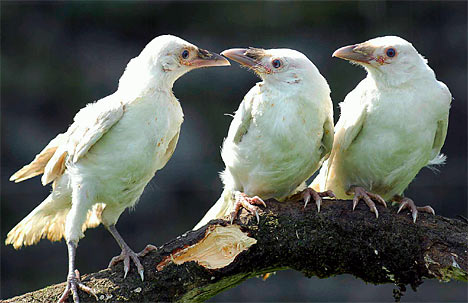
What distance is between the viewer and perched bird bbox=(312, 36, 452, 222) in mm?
3754

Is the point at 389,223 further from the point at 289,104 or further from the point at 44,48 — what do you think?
the point at 44,48

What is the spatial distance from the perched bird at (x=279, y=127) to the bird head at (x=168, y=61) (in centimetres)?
18

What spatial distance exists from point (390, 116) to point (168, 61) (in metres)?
1.30

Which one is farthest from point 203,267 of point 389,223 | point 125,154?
point 389,223

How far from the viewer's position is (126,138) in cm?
361

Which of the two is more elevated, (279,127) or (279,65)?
(279,65)

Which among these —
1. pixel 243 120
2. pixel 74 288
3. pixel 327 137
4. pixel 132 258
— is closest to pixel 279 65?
pixel 243 120

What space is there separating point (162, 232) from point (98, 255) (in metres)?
0.76

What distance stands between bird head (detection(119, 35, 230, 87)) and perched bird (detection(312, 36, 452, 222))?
2.54 ft

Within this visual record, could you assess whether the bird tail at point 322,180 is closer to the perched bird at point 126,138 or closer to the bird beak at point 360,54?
the bird beak at point 360,54

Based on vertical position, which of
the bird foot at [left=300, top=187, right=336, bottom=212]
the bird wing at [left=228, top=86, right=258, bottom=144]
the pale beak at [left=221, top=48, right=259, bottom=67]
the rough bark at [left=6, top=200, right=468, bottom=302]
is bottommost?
the rough bark at [left=6, top=200, right=468, bottom=302]

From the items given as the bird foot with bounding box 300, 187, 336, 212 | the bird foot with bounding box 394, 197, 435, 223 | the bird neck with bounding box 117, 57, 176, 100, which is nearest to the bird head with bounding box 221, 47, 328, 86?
the bird neck with bounding box 117, 57, 176, 100

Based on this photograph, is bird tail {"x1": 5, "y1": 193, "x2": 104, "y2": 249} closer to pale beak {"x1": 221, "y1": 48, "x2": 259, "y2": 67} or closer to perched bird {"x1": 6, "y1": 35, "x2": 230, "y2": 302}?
perched bird {"x1": 6, "y1": 35, "x2": 230, "y2": 302}

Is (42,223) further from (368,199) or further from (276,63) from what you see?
(368,199)
